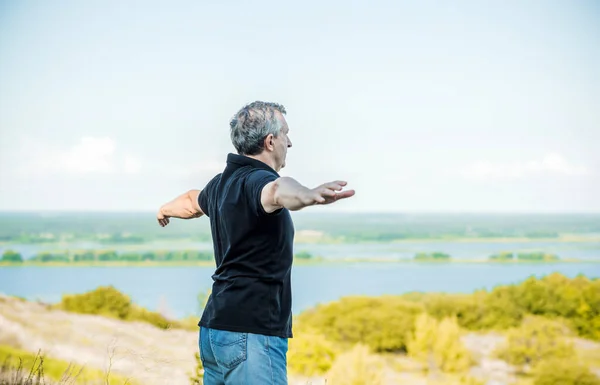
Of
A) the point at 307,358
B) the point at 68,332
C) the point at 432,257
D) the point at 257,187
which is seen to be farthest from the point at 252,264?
the point at 432,257

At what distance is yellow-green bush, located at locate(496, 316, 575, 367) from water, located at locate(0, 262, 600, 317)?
221 centimetres

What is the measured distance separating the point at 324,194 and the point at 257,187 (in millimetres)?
183

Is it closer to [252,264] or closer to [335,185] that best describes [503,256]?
[252,264]

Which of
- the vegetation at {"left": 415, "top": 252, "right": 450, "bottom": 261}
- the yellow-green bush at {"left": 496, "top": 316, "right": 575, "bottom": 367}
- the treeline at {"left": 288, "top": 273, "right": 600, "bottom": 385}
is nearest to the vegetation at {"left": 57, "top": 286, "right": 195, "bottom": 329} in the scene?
the treeline at {"left": 288, "top": 273, "right": 600, "bottom": 385}

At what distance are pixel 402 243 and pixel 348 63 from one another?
4706mm

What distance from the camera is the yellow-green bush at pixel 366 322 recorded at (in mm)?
12359

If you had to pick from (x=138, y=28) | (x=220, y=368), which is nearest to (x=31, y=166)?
(x=138, y=28)

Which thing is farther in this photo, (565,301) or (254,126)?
(565,301)

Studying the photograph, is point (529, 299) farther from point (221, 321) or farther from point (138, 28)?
point (221, 321)

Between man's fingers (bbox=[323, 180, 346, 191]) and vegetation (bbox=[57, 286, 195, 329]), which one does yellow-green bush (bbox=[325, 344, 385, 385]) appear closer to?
vegetation (bbox=[57, 286, 195, 329])

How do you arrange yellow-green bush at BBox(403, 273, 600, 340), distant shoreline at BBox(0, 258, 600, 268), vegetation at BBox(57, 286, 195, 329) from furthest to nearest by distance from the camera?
distant shoreline at BBox(0, 258, 600, 268)
yellow-green bush at BBox(403, 273, 600, 340)
vegetation at BBox(57, 286, 195, 329)

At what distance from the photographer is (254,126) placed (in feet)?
5.01

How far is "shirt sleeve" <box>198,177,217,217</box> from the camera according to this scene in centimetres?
166

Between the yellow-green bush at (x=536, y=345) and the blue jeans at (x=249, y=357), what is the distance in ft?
36.3
